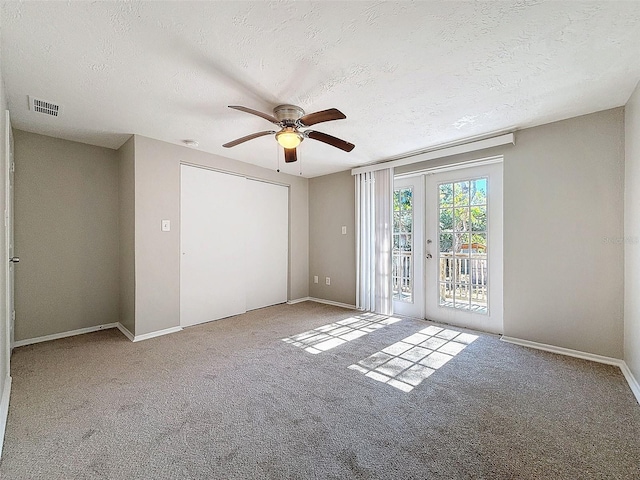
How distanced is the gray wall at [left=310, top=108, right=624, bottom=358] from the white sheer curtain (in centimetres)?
147

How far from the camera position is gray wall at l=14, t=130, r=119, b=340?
10.1ft

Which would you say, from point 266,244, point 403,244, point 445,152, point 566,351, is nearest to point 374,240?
point 403,244

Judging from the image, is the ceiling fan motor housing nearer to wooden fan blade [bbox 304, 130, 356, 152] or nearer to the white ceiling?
the white ceiling

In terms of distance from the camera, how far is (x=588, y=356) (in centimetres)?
266

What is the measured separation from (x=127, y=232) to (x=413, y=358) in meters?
3.45

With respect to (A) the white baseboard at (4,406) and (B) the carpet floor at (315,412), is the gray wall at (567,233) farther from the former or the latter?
(A) the white baseboard at (4,406)

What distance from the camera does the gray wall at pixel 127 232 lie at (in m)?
3.24

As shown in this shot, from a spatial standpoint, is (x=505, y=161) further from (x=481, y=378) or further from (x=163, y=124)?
(x=163, y=124)

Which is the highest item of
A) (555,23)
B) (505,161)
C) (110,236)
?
(555,23)

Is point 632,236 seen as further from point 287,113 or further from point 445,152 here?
point 287,113

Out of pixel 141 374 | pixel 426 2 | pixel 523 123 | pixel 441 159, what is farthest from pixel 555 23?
pixel 141 374

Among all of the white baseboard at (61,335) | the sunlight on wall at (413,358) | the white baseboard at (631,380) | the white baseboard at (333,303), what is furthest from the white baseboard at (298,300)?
the white baseboard at (631,380)

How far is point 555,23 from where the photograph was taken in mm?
1529

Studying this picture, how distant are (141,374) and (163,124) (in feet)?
7.69
